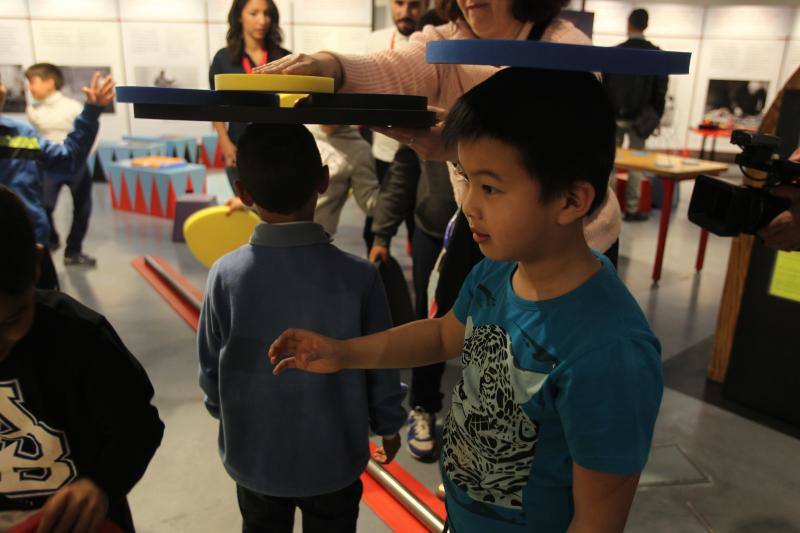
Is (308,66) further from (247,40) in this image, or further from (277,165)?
(247,40)

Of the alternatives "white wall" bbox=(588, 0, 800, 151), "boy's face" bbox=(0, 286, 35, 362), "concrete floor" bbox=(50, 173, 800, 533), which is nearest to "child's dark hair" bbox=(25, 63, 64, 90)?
"concrete floor" bbox=(50, 173, 800, 533)

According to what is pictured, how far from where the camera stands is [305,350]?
941 millimetres

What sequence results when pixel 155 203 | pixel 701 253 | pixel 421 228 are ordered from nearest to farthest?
pixel 421 228 → pixel 701 253 → pixel 155 203

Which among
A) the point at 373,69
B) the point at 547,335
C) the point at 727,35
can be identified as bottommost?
the point at 547,335

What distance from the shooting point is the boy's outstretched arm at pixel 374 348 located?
37.1 inches

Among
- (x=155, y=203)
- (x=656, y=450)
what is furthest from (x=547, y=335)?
(x=155, y=203)

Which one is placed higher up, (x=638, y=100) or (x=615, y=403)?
(x=638, y=100)

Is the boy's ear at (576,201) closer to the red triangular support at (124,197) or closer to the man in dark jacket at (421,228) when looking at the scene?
the man in dark jacket at (421,228)

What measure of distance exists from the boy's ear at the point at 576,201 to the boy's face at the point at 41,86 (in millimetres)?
5460

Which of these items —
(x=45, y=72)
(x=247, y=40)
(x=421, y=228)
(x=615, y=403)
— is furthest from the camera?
(x=45, y=72)

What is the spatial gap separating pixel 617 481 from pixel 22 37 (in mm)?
8721

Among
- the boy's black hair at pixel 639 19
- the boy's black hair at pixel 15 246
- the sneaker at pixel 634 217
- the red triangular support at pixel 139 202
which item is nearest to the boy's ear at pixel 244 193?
the boy's black hair at pixel 15 246

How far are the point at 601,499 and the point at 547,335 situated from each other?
0.70 feet

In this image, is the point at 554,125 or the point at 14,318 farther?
the point at 14,318
